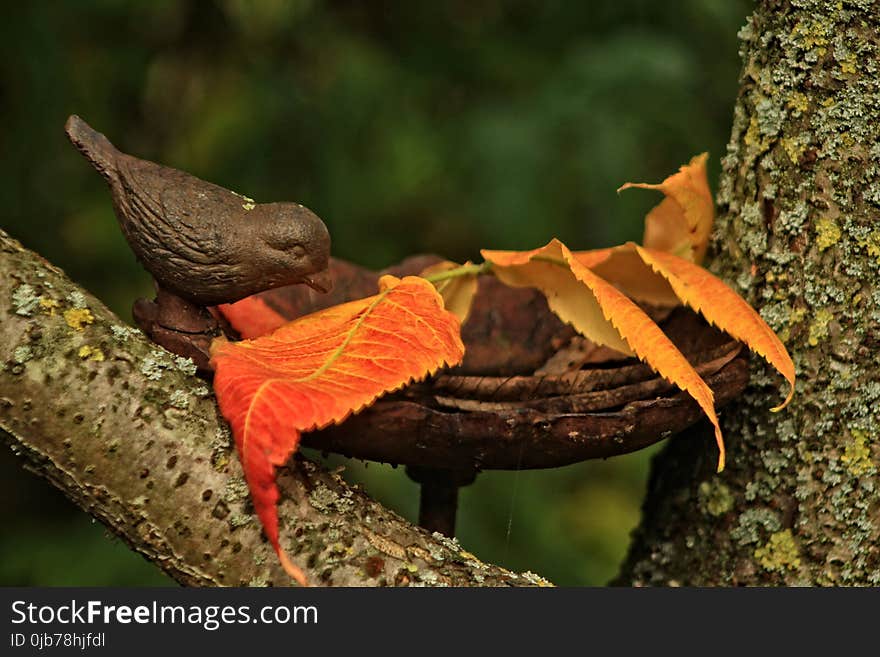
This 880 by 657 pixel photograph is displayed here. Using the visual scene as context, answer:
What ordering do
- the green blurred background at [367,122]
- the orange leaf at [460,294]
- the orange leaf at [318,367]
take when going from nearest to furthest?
the orange leaf at [318,367]
the orange leaf at [460,294]
the green blurred background at [367,122]

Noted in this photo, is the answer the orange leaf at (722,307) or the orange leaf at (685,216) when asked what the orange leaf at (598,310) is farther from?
the orange leaf at (685,216)

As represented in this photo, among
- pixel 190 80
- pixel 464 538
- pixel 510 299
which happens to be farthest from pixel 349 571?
pixel 190 80

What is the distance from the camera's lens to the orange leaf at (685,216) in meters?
1.10

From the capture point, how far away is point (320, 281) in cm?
95

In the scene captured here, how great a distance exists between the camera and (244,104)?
2.14m

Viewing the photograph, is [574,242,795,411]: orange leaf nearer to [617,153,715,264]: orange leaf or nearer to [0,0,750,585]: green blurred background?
[617,153,715,264]: orange leaf

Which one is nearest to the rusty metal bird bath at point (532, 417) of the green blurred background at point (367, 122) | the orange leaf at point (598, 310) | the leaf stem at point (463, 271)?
the orange leaf at point (598, 310)

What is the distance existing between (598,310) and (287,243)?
31 cm

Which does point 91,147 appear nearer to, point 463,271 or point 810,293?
point 463,271

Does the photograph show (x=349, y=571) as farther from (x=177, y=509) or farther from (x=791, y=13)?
(x=791, y=13)

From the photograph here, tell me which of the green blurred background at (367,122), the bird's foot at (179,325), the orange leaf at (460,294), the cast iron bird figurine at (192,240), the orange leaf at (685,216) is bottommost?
the bird's foot at (179,325)

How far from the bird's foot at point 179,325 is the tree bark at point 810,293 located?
0.55 m

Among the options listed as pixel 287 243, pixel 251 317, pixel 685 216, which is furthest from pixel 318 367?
pixel 685 216

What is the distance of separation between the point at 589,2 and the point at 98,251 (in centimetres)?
118
